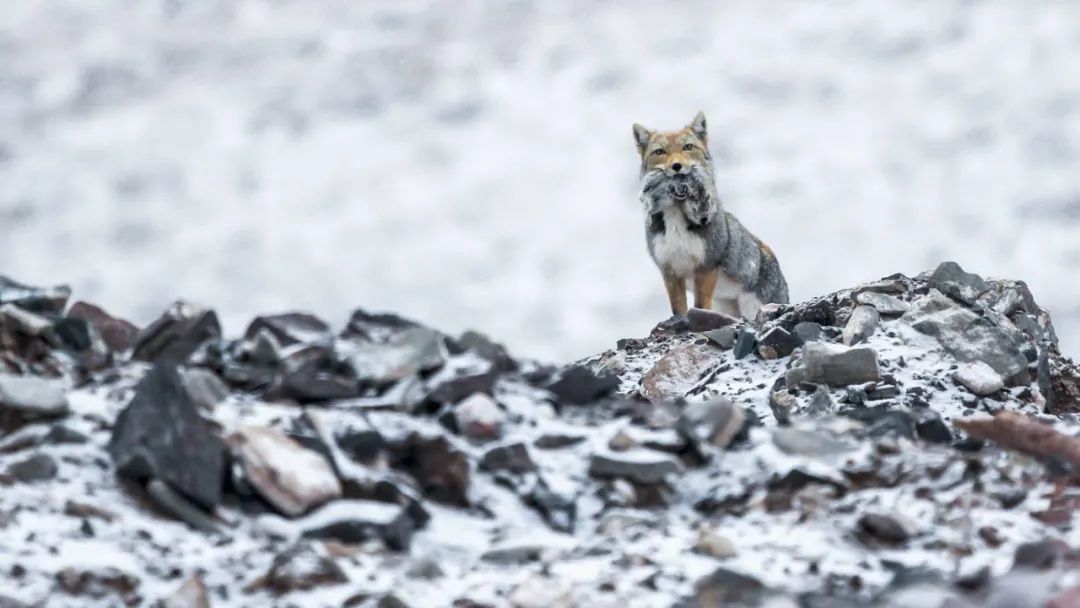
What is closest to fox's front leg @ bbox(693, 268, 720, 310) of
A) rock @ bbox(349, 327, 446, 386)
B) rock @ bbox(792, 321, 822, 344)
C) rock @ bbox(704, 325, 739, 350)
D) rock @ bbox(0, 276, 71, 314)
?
rock @ bbox(704, 325, 739, 350)

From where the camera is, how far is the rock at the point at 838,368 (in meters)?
10.5

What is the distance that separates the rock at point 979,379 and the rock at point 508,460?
6224mm

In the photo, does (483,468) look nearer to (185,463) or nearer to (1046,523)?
(185,463)

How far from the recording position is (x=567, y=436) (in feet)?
19.5

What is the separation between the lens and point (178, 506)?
513 cm

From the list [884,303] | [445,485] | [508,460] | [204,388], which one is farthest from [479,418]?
[884,303]

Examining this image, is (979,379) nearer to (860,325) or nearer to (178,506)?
(860,325)

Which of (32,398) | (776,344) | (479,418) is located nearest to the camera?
(32,398)

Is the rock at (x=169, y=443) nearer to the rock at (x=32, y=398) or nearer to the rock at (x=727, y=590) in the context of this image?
the rock at (x=32, y=398)

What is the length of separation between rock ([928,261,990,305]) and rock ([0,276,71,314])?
28.2 feet

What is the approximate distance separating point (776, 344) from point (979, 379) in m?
1.71

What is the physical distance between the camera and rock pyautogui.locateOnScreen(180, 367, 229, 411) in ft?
18.5

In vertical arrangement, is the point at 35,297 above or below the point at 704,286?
below

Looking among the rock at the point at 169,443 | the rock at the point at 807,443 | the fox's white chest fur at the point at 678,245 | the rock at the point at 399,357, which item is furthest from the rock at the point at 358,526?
the fox's white chest fur at the point at 678,245
